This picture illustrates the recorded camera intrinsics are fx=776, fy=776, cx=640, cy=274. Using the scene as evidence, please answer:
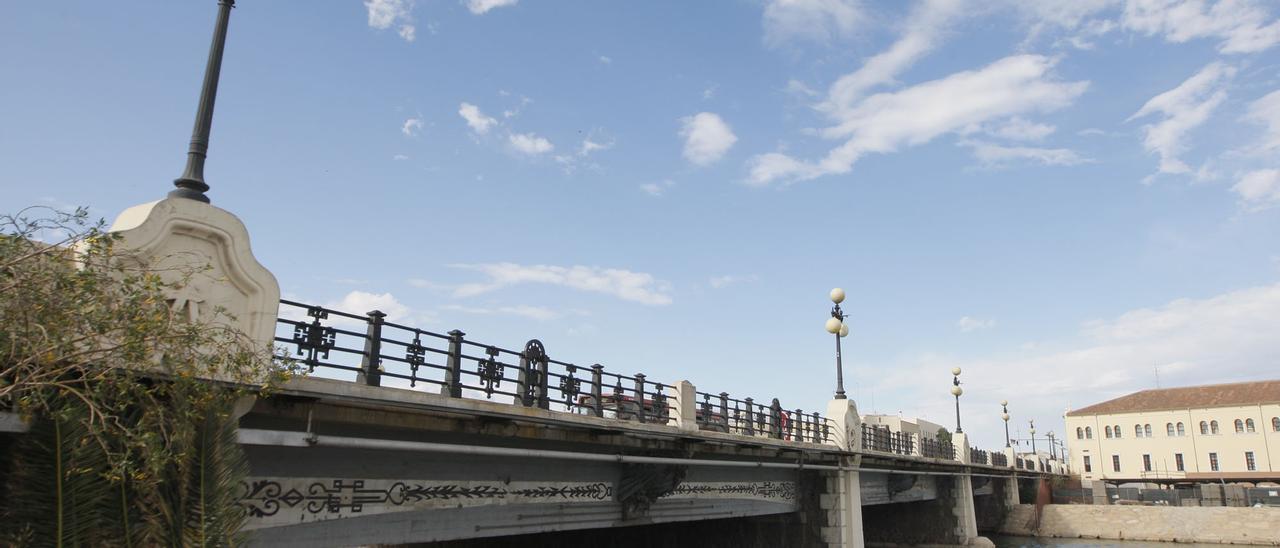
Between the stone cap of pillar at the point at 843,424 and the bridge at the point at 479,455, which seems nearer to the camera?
the bridge at the point at 479,455

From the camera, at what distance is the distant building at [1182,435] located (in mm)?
70250

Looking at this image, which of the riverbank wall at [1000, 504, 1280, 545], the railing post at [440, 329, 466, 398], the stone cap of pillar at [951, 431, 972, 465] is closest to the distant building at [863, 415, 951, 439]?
the riverbank wall at [1000, 504, 1280, 545]

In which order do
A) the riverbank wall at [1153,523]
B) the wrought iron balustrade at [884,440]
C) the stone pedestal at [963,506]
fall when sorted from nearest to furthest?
the wrought iron balustrade at [884,440] < the stone pedestal at [963,506] < the riverbank wall at [1153,523]

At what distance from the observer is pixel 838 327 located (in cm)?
2222

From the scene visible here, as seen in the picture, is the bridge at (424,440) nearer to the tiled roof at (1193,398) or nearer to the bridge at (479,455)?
the bridge at (479,455)

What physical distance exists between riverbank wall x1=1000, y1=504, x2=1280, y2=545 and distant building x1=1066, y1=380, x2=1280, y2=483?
2398cm

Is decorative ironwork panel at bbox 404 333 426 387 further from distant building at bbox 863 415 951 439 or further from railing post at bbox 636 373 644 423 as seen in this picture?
distant building at bbox 863 415 951 439

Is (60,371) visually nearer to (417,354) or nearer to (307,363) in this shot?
(307,363)

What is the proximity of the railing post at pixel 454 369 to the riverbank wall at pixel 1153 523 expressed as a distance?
46469 mm

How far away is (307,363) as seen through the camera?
894 centimetres

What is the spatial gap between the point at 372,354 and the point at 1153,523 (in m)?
48.8

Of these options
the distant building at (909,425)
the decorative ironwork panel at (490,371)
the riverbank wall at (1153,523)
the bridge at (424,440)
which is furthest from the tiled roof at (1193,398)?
the decorative ironwork panel at (490,371)

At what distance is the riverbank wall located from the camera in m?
40.6

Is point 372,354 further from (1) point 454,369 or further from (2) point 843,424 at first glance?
(2) point 843,424
